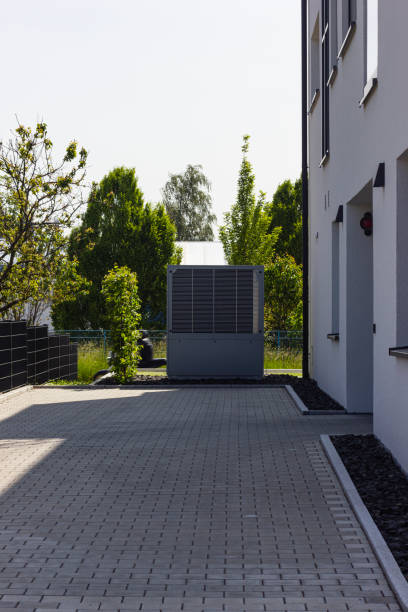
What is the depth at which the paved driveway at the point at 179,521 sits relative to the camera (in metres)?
4.39

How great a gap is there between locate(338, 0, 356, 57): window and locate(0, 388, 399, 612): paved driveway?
5101mm

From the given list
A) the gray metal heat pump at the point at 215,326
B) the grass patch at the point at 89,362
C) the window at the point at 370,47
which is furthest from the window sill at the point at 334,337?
the grass patch at the point at 89,362

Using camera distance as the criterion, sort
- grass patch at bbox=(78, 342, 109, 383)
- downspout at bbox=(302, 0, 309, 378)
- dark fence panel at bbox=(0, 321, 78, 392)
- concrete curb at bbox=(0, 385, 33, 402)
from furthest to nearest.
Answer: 1. grass patch at bbox=(78, 342, 109, 383)
2. downspout at bbox=(302, 0, 309, 378)
3. dark fence panel at bbox=(0, 321, 78, 392)
4. concrete curb at bbox=(0, 385, 33, 402)

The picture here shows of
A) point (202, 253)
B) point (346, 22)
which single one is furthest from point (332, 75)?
point (202, 253)

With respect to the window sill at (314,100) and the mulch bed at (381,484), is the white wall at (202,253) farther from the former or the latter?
the mulch bed at (381,484)

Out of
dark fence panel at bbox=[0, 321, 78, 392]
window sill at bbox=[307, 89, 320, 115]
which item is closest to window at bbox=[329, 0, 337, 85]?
window sill at bbox=[307, 89, 320, 115]

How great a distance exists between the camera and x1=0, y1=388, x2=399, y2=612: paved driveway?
439 centimetres

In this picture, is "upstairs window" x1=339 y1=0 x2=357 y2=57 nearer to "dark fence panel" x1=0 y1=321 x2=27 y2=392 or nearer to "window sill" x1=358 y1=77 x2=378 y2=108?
"window sill" x1=358 y1=77 x2=378 y2=108

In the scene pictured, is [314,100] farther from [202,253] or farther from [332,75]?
[202,253]

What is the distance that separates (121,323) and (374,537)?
11921 millimetres

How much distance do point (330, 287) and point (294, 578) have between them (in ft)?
31.5

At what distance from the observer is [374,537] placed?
528cm

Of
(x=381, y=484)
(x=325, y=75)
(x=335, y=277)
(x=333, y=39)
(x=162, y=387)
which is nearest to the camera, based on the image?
(x=381, y=484)

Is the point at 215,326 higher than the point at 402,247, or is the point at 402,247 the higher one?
the point at 402,247
